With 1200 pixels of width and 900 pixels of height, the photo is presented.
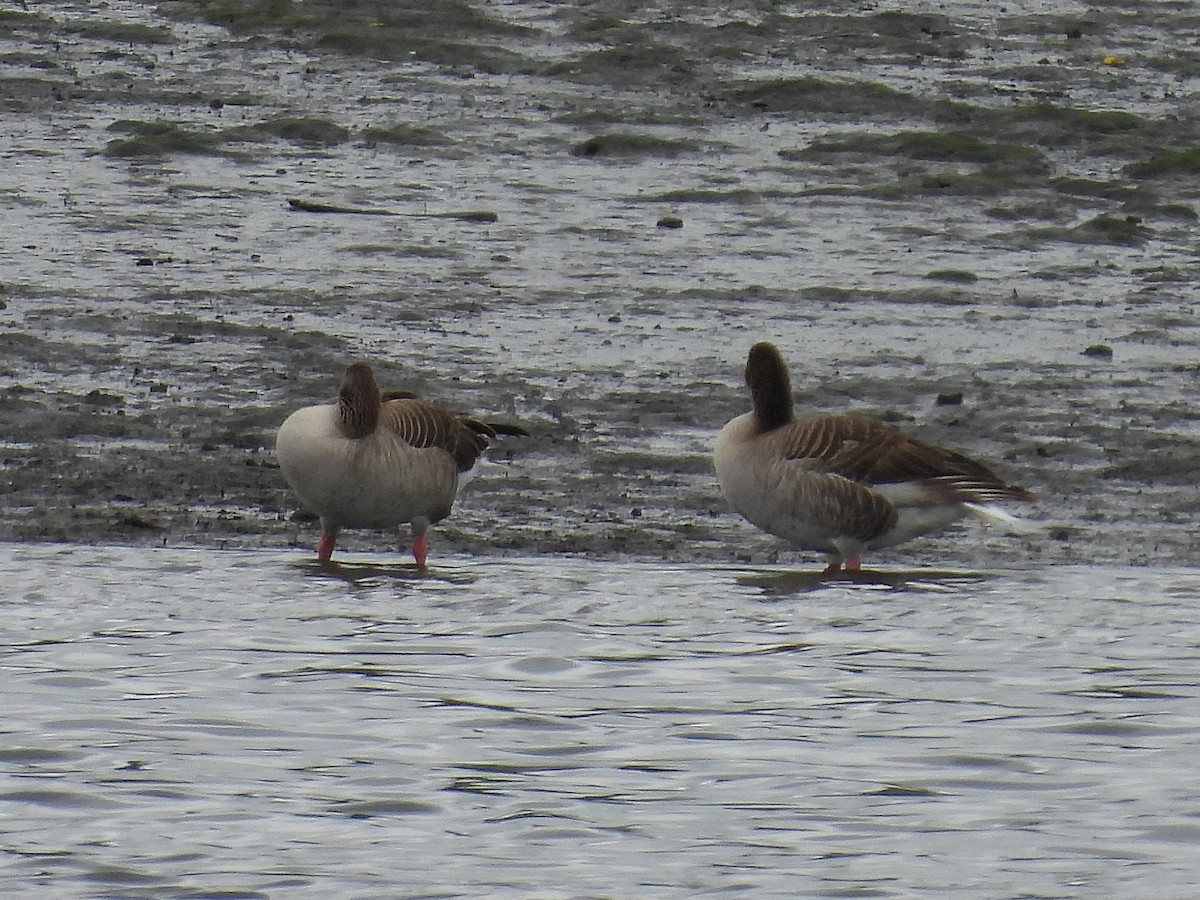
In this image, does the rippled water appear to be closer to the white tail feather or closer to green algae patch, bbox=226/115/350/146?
the white tail feather

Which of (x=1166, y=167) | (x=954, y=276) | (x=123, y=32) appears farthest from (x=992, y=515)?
(x=123, y=32)

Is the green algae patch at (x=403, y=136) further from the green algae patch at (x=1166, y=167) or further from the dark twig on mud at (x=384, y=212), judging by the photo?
the green algae patch at (x=1166, y=167)

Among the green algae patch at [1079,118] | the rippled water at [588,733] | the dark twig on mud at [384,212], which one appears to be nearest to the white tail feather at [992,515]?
the rippled water at [588,733]

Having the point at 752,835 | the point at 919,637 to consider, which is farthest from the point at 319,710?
the point at 919,637

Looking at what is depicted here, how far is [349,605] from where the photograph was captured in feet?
30.2

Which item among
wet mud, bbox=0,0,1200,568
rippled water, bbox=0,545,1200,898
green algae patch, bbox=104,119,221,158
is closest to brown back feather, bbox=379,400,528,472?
wet mud, bbox=0,0,1200,568

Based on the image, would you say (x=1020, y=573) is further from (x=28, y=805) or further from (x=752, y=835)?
(x=28, y=805)

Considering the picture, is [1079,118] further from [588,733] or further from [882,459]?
[588,733]

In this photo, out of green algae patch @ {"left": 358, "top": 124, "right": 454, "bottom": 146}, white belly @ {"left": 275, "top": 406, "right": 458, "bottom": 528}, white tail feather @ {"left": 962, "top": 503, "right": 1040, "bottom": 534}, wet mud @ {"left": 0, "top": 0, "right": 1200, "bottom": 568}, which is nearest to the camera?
white belly @ {"left": 275, "top": 406, "right": 458, "bottom": 528}

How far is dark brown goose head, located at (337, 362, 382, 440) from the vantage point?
10.5 meters

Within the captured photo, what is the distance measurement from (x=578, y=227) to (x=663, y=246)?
0.66 meters

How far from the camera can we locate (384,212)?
17.7 meters

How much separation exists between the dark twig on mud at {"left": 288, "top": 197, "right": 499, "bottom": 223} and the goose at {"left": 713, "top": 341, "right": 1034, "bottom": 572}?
684 cm

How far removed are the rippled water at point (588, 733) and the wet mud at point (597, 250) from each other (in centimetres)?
176
